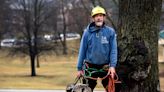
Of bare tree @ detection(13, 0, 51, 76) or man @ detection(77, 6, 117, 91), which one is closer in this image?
man @ detection(77, 6, 117, 91)

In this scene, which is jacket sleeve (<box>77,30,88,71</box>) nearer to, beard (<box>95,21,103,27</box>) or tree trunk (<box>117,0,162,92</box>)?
beard (<box>95,21,103,27</box>)

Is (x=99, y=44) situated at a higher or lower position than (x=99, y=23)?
lower

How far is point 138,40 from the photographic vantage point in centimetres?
812

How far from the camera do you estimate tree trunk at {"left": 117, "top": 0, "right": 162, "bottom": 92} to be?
7.89 metres

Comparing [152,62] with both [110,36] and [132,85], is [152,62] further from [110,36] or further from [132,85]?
[110,36]

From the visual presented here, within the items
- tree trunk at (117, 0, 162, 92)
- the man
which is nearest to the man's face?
the man

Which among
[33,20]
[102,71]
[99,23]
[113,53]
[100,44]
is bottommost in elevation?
[102,71]

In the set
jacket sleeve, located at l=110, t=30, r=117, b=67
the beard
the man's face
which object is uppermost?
the man's face

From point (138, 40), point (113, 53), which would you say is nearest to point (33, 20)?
point (138, 40)

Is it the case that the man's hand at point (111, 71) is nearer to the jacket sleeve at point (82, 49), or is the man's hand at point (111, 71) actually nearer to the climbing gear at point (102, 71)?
the climbing gear at point (102, 71)

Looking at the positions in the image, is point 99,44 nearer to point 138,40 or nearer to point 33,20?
point 138,40

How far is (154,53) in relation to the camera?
26.8ft

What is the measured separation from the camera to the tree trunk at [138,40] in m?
7.89

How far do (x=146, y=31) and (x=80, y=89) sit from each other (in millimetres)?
1976
